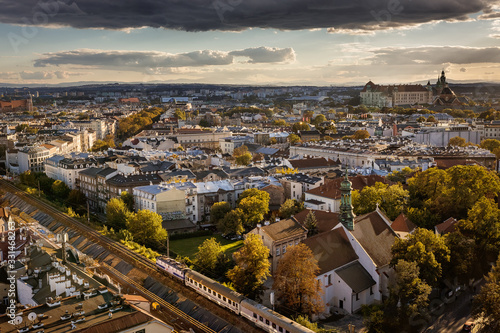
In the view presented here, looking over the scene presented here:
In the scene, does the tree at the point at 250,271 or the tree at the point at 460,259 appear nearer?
the tree at the point at 250,271

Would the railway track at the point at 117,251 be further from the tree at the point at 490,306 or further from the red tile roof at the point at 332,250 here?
the tree at the point at 490,306

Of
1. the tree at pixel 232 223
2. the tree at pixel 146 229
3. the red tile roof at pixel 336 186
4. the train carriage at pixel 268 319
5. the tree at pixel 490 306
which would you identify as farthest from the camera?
the red tile roof at pixel 336 186

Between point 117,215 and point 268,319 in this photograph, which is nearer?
point 268,319

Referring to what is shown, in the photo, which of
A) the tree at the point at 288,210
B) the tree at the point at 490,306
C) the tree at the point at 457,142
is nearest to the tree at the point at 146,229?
the tree at the point at 288,210

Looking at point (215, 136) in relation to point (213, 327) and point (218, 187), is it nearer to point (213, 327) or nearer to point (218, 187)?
point (218, 187)

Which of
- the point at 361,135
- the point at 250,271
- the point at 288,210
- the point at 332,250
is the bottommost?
the point at 288,210

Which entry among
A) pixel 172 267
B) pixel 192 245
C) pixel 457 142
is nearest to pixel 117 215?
pixel 192 245

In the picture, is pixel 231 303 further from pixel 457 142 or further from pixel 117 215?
pixel 457 142
